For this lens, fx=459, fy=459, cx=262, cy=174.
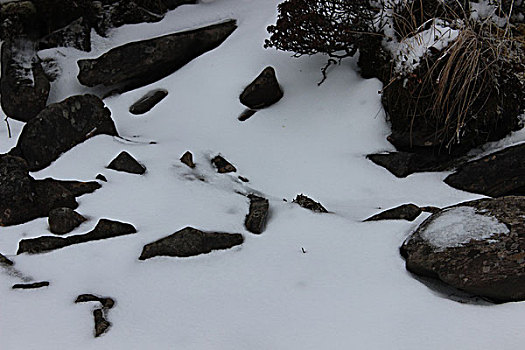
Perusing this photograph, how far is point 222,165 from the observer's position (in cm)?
424

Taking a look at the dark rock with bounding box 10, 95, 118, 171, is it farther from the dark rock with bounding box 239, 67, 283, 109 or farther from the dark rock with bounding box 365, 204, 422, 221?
the dark rock with bounding box 365, 204, 422, 221

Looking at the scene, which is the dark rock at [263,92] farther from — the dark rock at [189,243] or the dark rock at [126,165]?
the dark rock at [189,243]

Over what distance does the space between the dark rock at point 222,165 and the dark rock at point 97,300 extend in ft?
6.16

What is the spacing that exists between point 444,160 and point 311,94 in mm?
1647

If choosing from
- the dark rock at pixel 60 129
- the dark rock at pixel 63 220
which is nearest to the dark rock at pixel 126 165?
the dark rock at pixel 60 129

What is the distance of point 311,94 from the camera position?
509 centimetres

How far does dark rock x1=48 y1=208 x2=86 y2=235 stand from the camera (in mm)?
3035

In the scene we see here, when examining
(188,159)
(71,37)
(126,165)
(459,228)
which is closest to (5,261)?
(126,165)

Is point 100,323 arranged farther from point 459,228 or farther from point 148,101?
point 148,101

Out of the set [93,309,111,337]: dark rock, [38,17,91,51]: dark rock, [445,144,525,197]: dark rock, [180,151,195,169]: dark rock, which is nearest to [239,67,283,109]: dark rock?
[180,151,195,169]: dark rock

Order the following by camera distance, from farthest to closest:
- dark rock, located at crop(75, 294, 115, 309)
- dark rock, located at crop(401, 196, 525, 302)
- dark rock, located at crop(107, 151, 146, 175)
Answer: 1. dark rock, located at crop(107, 151, 146, 175)
2. dark rock, located at crop(75, 294, 115, 309)
3. dark rock, located at crop(401, 196, 525, 302)

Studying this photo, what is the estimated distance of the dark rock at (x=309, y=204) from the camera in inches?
133

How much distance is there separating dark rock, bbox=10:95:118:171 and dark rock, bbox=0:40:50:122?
1.31 m

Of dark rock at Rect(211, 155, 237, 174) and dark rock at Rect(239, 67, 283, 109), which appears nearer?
dark rock at Rect(211, 155, 237, 174)
